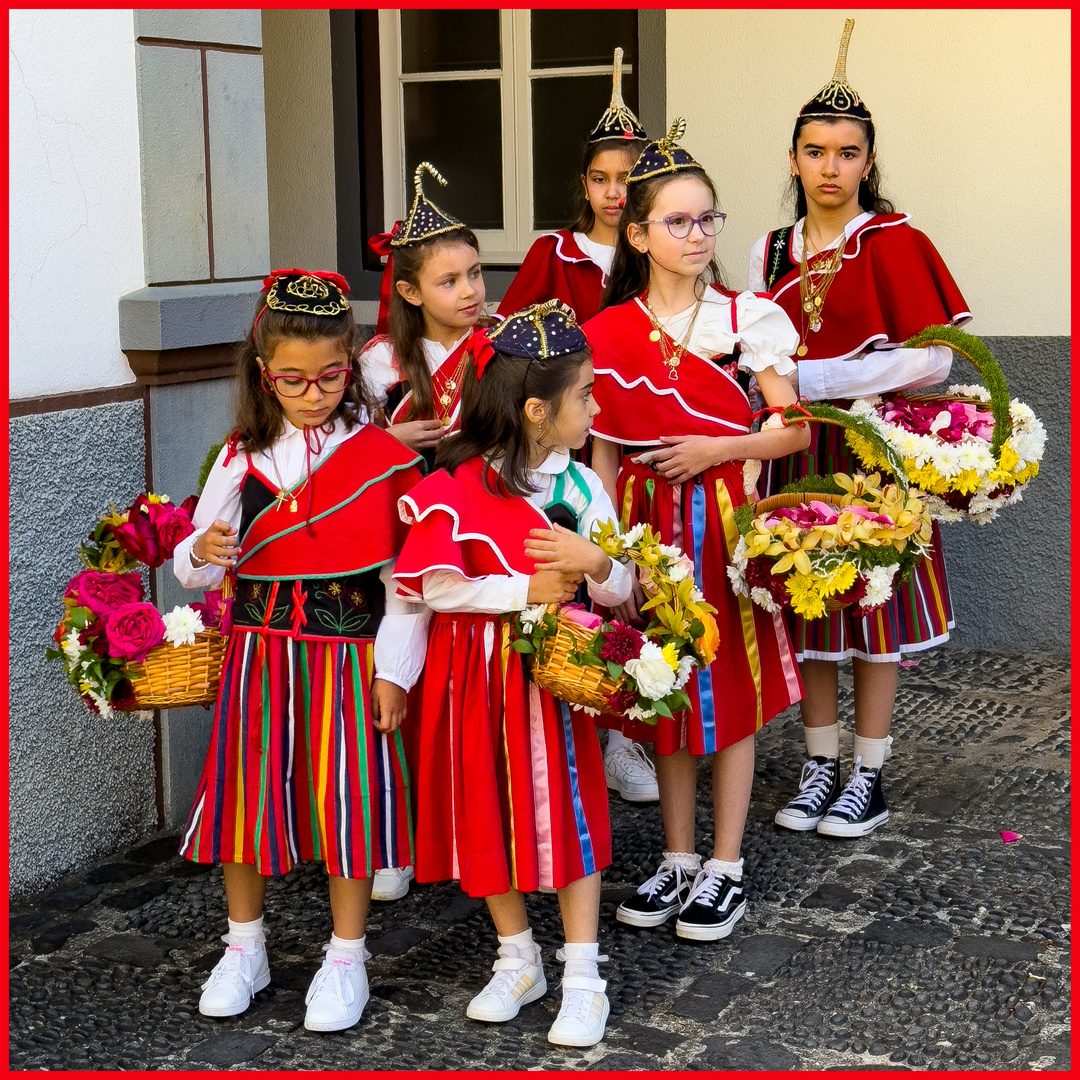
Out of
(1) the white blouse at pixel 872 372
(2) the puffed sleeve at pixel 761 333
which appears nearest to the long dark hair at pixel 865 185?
(1) the white blouse at pixel 872 372

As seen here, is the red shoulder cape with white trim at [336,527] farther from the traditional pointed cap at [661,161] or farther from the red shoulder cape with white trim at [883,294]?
the red shoulder cape with white trim at [883,294]

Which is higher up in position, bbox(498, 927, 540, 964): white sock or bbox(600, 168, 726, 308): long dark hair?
bbox(600, 168, 726, 308): long dark hair

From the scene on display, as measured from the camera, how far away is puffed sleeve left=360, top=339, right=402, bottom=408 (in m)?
3.71

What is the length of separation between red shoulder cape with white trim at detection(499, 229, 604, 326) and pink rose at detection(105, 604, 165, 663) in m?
1.65

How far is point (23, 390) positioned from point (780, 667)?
2226mm

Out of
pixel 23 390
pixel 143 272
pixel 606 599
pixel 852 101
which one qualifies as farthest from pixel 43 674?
pixel 852 101

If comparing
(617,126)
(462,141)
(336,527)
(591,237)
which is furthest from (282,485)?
(462,141)

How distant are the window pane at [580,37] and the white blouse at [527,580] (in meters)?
3.86

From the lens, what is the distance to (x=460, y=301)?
11.9 ft

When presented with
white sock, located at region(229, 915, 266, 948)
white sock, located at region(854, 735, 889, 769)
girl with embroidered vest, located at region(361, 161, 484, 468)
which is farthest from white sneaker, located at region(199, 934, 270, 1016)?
white sock, located at region(854, 735, 889, 769)

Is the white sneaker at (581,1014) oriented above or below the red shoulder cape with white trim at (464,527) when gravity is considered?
below

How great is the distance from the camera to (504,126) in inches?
274

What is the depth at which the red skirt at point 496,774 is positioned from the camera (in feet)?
10.1

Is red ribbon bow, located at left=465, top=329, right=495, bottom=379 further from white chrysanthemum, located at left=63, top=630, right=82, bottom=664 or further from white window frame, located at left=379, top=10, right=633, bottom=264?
white window frame, located at left=379, top=10, right=633, bottom=264
